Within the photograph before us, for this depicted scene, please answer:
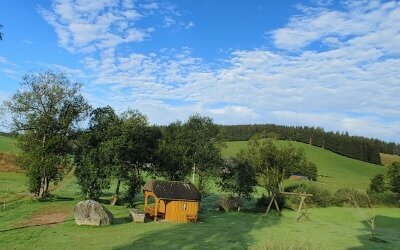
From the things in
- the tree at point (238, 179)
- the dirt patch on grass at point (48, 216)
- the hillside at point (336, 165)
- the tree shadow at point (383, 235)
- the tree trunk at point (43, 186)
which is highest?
the hillside at point (336, 165)

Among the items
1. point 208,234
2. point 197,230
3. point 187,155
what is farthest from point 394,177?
point 208,234

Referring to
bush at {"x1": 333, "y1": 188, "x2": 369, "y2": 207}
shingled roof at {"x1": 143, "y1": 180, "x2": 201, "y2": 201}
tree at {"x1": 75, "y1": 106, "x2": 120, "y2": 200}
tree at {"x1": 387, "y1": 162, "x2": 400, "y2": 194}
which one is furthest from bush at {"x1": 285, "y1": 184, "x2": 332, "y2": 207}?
tree at {"x1": 75, "y1": 106, "x2": 120, "y2": 200}

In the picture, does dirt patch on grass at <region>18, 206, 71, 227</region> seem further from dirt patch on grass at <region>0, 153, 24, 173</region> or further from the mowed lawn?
dirt patch on grass at <region>0, 153, 24, 173</region>

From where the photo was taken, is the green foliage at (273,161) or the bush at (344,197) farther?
the bush at (344,197)

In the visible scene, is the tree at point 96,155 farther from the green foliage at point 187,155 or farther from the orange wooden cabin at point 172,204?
the green foliage at point 187,155

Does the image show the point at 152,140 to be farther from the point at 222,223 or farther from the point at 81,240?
the point at 81,240

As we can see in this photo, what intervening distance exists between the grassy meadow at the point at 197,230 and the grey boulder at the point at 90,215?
850 millimetres

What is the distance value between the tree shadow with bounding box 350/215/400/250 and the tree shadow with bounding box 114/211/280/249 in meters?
9.00

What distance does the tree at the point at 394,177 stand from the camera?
228ft

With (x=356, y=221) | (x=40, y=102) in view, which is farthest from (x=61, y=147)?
(x=356, y=221)

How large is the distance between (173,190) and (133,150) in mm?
8451

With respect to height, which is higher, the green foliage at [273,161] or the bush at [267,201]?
the green foliage at [273,161]

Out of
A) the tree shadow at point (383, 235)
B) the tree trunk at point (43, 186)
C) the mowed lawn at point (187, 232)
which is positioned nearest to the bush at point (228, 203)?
the mowed lawn at point (187, 232)

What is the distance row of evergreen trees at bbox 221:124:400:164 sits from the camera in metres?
126
